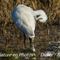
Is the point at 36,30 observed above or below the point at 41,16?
below

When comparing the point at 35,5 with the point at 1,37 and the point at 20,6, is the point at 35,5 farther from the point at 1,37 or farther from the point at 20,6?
the point at 1,37

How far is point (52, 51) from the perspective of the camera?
638 cm

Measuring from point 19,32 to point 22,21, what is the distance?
19 cm

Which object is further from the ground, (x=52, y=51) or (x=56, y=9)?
(x=56, y=9)

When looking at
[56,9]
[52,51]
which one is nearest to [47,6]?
[56,9]

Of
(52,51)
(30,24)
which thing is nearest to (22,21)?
(30,24)

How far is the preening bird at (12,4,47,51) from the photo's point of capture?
633 cm

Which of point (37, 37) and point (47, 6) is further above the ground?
point (47, 6)

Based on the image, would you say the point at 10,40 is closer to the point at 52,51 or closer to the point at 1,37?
the point at 1,37

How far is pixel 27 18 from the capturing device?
6336mm

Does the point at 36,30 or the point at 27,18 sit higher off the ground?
the point at 27,18

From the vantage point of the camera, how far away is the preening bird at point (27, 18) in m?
6.33

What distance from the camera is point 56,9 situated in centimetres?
647

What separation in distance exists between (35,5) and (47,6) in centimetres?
17
